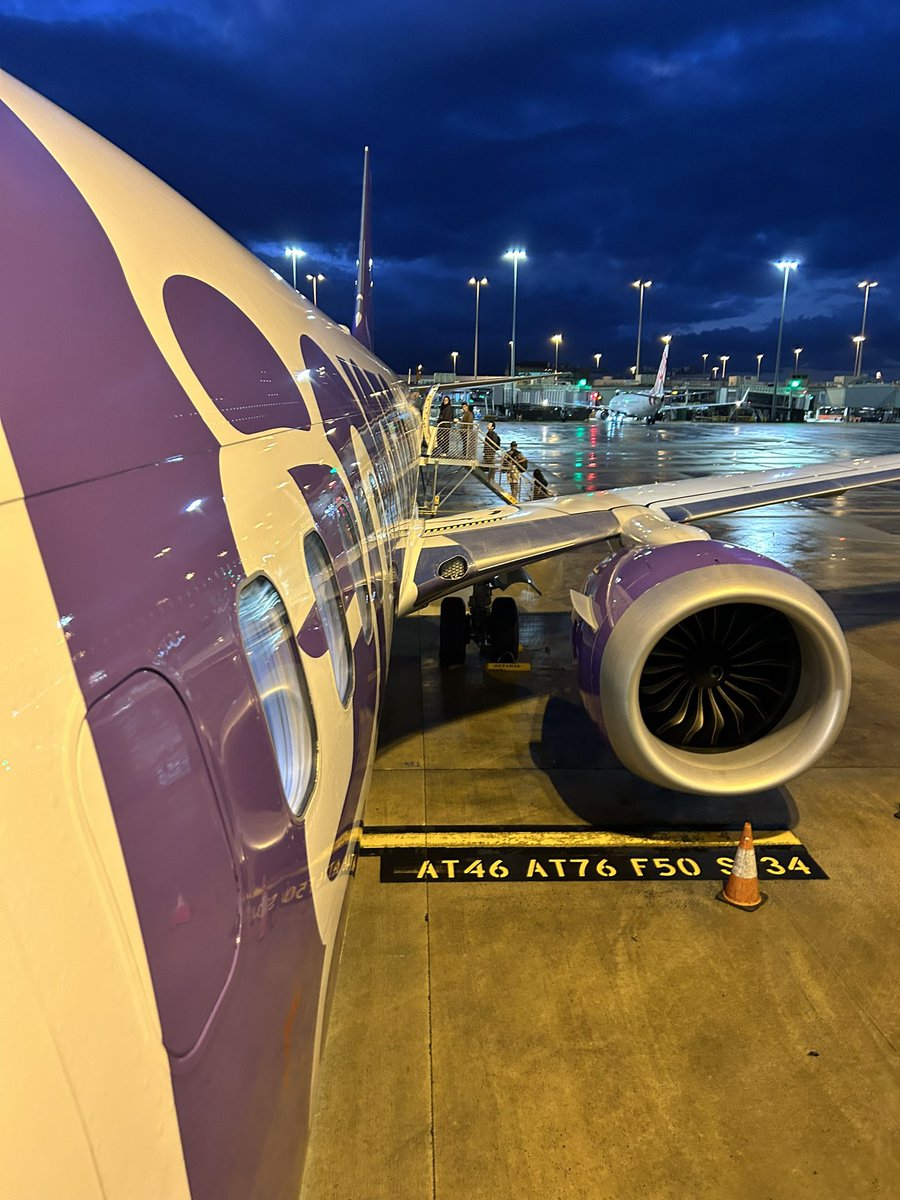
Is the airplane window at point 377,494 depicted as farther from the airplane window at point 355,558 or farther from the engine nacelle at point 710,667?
the engine nacelle at point 710,667

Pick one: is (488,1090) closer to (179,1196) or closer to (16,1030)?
(179,1196)

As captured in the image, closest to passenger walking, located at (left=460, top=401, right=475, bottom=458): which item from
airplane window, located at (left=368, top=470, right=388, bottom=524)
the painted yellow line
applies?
airplane window, located at (left=368, top=470, right=388, bottom=524)

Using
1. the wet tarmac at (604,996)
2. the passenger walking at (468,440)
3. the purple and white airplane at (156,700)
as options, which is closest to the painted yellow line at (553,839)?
the wet tarmac at (604,996)

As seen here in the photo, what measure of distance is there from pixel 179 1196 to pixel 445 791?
4819mm

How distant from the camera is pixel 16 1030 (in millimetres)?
875

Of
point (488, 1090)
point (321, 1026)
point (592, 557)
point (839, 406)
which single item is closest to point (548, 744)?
point (488, 1090)

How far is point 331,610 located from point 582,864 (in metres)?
3.05

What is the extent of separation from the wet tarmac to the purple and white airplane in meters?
1.31

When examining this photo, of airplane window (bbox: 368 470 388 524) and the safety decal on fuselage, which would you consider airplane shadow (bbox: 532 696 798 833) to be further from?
airplane window (bbox: 368 470 388 524)

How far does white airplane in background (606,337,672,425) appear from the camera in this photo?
213 feet

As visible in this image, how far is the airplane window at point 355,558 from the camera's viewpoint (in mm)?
3218

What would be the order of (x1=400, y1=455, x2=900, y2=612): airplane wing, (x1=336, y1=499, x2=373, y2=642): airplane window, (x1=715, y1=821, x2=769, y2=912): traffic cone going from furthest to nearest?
(x1=400, y1=455, x2=900, y2=612): airplane wing
(x1=715, y1=821, x2=769, y2=912): traffic cone
(x1=336, y1=499, x2=373, y2=642): airplane window

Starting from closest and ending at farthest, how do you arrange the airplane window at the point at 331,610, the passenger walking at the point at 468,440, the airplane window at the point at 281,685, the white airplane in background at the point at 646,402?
the airplane window at the point at 281,685, the airplane window at the point at 331,610, the passenger walking at the point at 468,440, the white airplane in background at the point at 646,402

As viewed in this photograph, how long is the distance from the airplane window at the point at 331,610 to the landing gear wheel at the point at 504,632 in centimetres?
566
